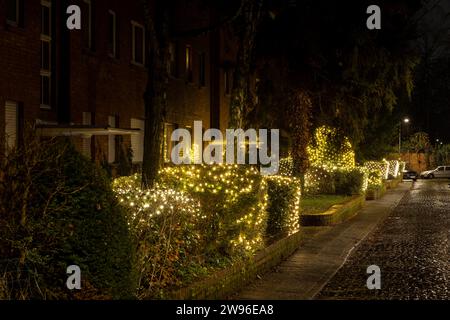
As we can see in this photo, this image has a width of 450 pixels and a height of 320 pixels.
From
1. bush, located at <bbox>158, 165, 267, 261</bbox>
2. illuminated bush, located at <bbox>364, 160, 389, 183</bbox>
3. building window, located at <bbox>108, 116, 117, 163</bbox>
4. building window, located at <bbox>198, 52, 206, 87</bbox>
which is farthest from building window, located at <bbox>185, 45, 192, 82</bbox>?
bush, located at <bbox>158, 165, 267, 261</bbox>

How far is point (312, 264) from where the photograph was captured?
13148mm

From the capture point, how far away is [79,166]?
7.15 meters

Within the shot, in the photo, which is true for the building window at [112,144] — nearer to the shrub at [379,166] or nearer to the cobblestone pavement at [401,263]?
the cobblestone pavement at [401,263]

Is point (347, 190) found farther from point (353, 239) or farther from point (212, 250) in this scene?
point (212, 250)

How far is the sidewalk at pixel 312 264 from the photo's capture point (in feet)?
34.1

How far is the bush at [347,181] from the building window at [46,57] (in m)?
14.4

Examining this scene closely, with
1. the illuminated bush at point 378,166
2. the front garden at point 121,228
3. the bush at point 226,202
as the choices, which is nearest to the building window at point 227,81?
the illuminated bush at point 378,166

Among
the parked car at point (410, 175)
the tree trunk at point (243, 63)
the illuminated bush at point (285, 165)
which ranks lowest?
the parked car at point (410, 175)

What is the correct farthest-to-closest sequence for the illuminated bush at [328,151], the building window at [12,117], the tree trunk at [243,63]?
the illuminated bush at [328,151], the tree trunk at [243,63], the building window at [12,117]

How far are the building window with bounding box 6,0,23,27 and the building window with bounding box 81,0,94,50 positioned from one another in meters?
3.47

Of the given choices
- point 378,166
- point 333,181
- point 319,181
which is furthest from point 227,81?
point 378,166

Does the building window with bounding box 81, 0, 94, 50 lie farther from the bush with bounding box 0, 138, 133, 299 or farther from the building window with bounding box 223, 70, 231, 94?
the building window with bounding box 223, 70, 231, 94

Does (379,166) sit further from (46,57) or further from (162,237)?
(162,237)
